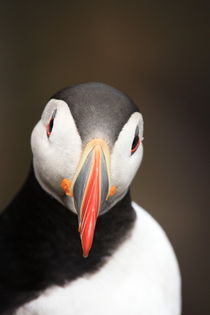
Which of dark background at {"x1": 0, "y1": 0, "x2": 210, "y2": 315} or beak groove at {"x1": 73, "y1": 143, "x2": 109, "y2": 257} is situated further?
dark background at {"x1": 0, "y1": 0, "x2": 210, "y2": 315}

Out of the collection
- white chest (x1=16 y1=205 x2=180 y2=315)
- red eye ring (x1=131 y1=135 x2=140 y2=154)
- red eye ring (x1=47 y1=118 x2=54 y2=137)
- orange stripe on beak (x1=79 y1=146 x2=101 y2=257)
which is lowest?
white chest (x1=16 y1=205 x2=180 y2=315)

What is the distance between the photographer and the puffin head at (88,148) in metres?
1.25

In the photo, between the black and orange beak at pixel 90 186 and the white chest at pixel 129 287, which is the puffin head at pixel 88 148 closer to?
the black and orange beak at pixel 90 186

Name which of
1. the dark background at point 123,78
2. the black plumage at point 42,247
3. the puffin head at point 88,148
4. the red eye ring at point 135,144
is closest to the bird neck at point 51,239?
the black plumage at point 42,247

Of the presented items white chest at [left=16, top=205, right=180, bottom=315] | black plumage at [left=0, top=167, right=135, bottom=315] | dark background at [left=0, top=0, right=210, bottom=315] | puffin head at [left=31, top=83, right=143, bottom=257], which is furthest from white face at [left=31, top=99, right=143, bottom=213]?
dark background at [left=0, top=0, right=210, bottom=315]

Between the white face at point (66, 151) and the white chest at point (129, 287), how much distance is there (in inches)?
9.8

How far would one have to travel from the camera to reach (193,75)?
353 centimetres

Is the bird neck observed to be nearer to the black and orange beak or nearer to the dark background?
the black and orange beak

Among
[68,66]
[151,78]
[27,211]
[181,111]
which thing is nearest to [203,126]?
[181,111]

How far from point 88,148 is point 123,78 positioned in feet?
7.17

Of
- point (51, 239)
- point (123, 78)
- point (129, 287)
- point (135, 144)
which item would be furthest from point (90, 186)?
point (123, 78)

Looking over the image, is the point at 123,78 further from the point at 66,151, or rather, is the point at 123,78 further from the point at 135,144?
the point at 66,151

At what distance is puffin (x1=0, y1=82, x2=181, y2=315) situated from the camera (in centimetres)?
129

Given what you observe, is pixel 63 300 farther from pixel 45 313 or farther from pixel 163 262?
pixel 163 262
